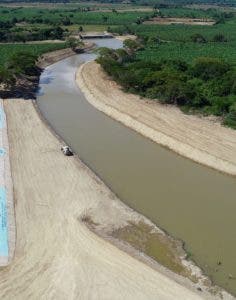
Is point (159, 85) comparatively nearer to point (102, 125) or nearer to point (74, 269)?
point (102, 125)

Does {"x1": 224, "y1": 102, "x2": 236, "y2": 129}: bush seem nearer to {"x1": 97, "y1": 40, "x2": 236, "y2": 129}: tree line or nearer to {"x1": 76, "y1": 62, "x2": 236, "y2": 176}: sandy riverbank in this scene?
{"x1": 97, "y1": 40, "x2": 236, "y2": 129}: tree line

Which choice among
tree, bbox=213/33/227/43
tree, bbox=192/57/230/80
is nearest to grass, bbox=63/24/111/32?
tree, bbox=213/33/227/43

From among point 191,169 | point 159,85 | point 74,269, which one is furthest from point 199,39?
point 74,269

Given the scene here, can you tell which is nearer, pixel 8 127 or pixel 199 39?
pixel 8 127

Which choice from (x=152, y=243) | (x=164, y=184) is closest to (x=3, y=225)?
(x=152, y=243)

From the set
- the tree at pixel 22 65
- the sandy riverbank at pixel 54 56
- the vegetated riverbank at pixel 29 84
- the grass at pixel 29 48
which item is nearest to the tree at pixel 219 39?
the sandy riverbank at pixel 54 56
